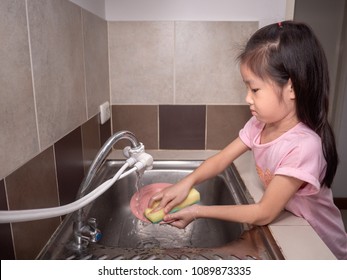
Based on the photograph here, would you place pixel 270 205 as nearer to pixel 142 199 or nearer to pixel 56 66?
pixel 142 199

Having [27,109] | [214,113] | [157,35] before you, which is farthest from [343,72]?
[27,109]

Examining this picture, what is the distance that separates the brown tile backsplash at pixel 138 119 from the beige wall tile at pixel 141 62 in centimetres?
3

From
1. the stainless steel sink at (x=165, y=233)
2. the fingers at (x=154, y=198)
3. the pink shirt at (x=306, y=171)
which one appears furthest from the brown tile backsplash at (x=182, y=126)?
the fingers at (x=154, y=198)

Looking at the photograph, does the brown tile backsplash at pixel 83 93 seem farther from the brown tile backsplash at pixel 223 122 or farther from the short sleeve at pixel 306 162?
the short sleeve at pixel 306 162

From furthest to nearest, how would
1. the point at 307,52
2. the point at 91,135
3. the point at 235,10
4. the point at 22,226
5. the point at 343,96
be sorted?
the point at 343,96
the point at 235,10
the point at 91,135
the point at 307,52
the point at 22,226

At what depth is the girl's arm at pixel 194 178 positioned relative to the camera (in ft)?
2.52

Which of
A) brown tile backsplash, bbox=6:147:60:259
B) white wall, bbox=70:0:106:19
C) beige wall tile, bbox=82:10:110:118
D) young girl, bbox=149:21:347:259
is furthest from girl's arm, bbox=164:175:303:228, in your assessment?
white wall, bbox=70:0:106:19

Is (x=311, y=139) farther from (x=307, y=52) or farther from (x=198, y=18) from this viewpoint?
(x=198, y=18)

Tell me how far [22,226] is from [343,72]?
8.20 feet

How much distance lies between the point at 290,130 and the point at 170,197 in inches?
13.8

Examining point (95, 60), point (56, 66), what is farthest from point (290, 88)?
point (95, 60)

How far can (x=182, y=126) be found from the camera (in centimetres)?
126

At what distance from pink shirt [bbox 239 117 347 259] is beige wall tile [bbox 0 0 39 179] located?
0.55m

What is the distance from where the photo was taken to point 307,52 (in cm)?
67
